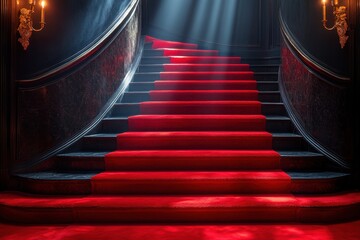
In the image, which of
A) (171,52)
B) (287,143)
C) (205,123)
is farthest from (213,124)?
(171,52)

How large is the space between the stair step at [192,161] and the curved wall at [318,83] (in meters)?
0.25

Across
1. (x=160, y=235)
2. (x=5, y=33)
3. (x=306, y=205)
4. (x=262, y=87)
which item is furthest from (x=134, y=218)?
(x=262, y=87)

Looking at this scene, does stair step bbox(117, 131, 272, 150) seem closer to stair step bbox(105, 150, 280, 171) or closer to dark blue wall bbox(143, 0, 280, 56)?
stair step bbox(105, 150, 280, 171)

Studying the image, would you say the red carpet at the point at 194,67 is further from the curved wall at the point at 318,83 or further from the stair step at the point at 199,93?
the curved wall at the point at 318,83

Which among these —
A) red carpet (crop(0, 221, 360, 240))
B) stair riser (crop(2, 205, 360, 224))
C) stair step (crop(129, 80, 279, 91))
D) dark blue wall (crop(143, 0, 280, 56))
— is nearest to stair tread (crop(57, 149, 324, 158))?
stair riser (crop(2, 205, 360, 224))

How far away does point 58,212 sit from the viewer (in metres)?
2.48

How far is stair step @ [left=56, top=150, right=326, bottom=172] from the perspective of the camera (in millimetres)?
3045

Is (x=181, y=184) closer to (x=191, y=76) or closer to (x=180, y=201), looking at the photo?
(x=180, y=201)

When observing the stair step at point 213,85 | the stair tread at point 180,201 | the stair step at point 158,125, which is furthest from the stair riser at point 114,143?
the stair step at point 213,85

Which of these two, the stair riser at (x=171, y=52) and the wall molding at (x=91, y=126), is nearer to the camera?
the wall molding at (x=91, y=126)

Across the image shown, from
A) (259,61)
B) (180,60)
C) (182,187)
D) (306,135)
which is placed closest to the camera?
(182,187)

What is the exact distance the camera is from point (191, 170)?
3039 mm

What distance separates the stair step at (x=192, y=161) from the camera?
304cm

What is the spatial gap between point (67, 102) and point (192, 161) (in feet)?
4.44
